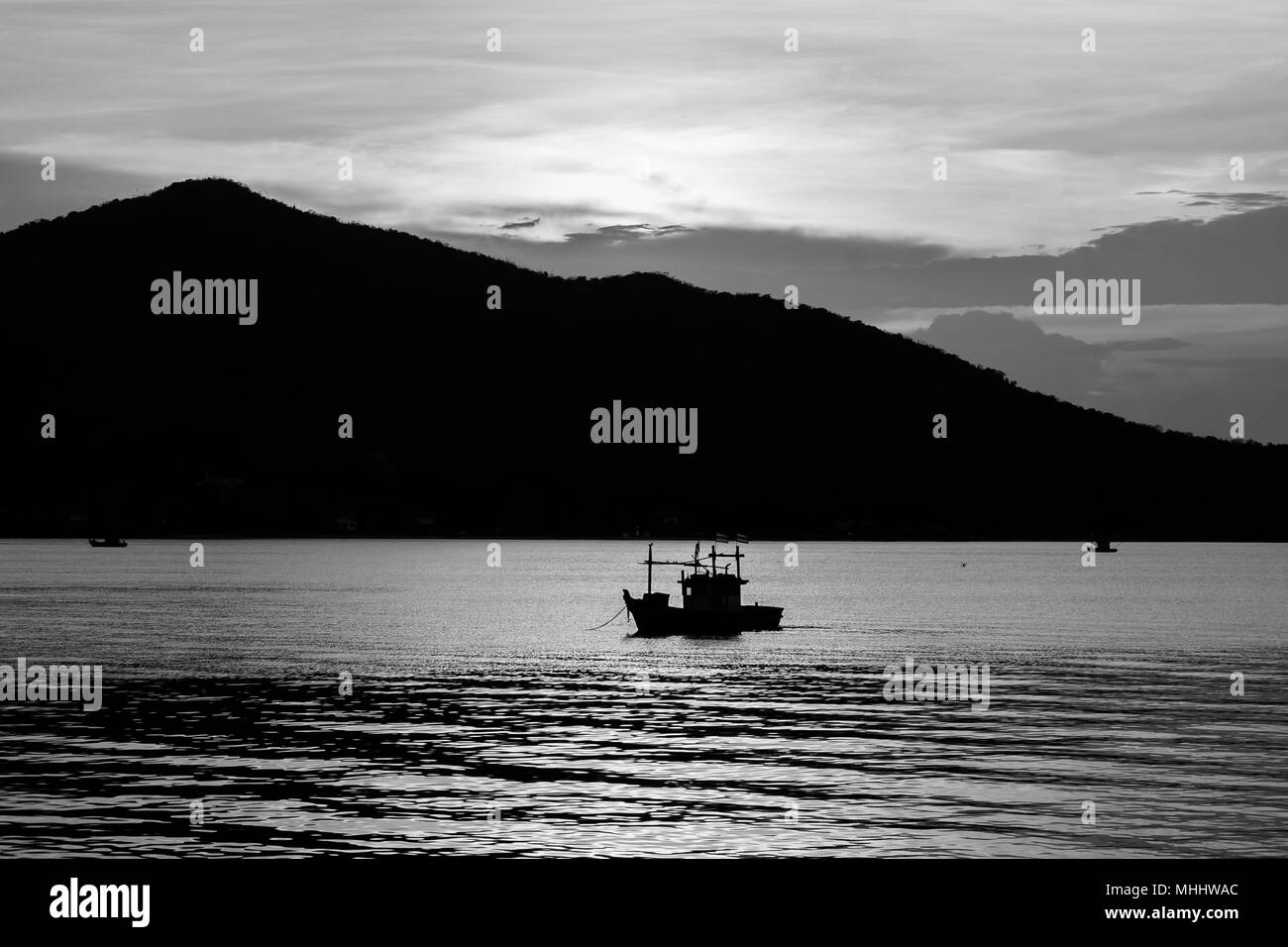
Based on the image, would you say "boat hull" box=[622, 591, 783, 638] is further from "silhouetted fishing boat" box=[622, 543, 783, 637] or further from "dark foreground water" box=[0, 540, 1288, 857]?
"dark foreground water" box=[0, 540, 1288, 857]

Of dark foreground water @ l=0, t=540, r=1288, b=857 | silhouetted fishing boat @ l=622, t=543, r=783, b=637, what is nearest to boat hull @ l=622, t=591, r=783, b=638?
silhouetted fishing boat @ l=622, t=543, r=783, b=637

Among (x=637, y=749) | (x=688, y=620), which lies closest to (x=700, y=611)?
(x=688, y=620)

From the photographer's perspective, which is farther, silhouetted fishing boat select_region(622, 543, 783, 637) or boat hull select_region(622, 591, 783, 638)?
silhouetted fishing boat select_region(622, 543, 783, 637)

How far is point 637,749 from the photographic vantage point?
4834cm

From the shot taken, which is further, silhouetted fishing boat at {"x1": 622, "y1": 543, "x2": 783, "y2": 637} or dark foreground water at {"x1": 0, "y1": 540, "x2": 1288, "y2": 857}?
silhouetted fishing boat at {"x1": 622, "y1": 543, "x2": 783, "y2": 637}

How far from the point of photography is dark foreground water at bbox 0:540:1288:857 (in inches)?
1345

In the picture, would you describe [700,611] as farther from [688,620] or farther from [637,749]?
[637,749]

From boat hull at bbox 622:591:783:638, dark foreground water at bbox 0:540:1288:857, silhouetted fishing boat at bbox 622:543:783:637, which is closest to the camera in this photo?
dark foreground water at bbox 0:540:1288:857

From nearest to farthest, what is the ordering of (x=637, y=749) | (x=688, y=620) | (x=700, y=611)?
(x=637, y=749) → (x=688, y=620) → (x=700, y=611)

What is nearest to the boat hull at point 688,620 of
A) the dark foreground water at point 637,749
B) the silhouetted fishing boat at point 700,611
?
the silhouetted fishing boat at point 700,611

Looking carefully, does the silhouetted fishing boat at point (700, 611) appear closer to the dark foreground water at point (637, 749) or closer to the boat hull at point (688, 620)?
the boat hull at point (688, 620)

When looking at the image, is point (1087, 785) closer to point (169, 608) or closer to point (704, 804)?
point (704, 804)

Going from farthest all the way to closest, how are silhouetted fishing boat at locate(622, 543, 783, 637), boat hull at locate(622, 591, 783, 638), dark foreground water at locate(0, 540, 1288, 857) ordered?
silhouetted fishing boat at locate(622, 543, 783, 637)
boat hull at locate(622, 591, 783, 638)
dark foreground water at locate(0, 540, 1288, 857)
